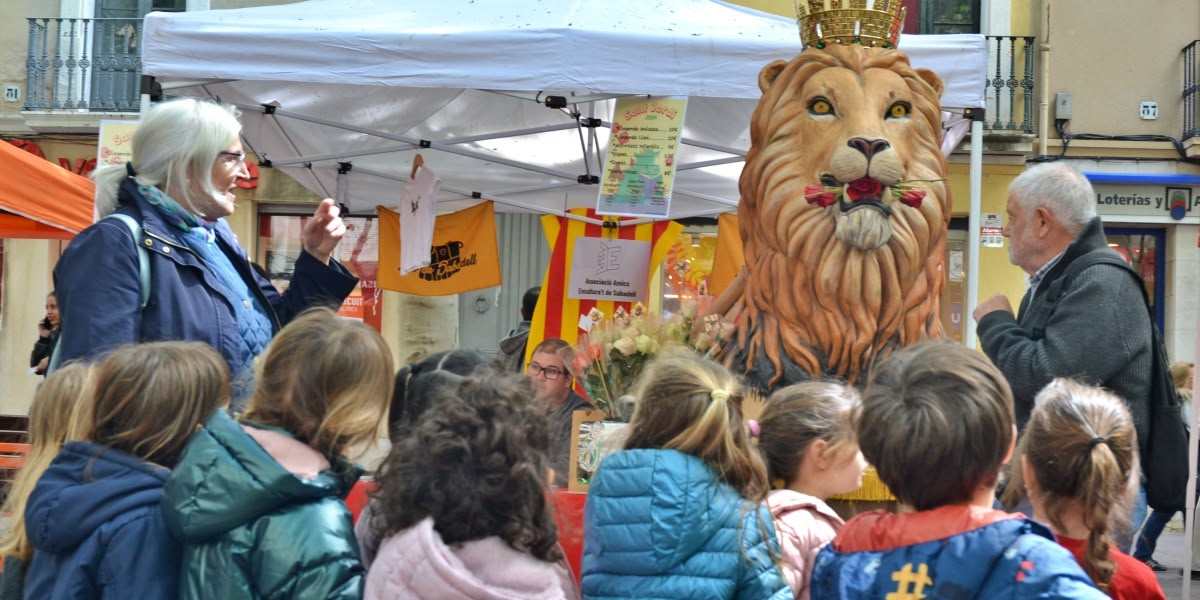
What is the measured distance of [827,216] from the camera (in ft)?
12.5

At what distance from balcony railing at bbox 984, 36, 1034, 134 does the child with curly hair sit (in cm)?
1089

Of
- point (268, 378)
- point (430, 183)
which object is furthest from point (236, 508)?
point (430, 183)

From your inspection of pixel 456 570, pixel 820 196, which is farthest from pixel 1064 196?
pixel 456 570

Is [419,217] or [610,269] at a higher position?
[419,217]

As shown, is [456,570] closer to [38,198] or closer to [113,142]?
[113,142]

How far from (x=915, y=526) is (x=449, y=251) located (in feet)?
17.0

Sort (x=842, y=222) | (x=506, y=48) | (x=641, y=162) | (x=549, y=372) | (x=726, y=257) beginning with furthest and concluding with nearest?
(x=726, y=257) < (x=549, y=372) < (x=641, y=162) < (x=506, y=48) < (x=842, y=222)

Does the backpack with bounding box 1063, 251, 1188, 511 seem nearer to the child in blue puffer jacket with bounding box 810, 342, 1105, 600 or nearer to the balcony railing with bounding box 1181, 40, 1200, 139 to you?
the child in blue puffer jacket with bounding box 810, 342, 1105, 600

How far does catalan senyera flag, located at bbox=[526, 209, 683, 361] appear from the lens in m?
6.39

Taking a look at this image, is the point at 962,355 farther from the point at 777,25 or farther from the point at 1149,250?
the point at 1149,250

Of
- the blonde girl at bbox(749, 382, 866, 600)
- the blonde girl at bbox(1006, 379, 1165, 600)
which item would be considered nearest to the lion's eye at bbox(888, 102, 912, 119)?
the blonde girl at bbox(749, 382, 866, 600)

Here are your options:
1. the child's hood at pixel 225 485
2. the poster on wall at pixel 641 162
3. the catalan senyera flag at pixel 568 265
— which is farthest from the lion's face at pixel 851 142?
the catalan senyera flag at pixel 568 265

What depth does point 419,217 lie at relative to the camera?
20.1 feet

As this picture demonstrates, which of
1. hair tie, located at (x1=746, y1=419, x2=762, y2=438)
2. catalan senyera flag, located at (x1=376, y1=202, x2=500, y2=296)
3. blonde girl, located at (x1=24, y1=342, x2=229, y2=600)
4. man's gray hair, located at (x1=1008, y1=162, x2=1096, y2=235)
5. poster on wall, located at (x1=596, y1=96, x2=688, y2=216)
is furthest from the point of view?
catalan senyera flag, located at (x1=376, y1=202, x2=500, y2=296)
